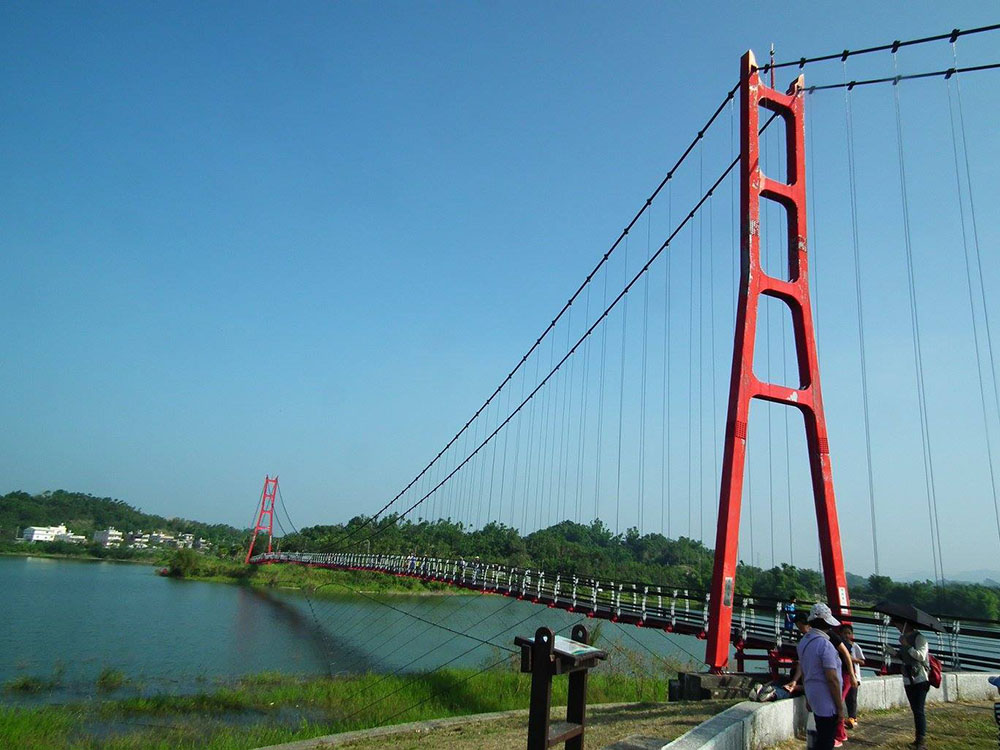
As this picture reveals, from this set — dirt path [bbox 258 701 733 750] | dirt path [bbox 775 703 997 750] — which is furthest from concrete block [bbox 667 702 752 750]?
dirt path [bbox 258 701 733 750]

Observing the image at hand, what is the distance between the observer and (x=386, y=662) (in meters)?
23.5

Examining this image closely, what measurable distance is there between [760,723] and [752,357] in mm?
7003

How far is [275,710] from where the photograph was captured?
14.5 metres

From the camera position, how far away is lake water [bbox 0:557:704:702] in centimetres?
2028

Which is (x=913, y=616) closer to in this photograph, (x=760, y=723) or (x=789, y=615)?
(x=760, y=723)

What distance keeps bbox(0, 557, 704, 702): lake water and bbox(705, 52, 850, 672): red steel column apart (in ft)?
26.5

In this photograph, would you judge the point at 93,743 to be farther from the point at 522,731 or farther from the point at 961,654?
the point at 961,654

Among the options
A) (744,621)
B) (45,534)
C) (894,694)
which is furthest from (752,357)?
(45,534)

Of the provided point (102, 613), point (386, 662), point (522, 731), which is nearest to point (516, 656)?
point (386, 662)

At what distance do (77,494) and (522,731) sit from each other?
158 m

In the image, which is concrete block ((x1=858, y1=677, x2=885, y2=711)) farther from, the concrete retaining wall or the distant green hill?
the distant green hill

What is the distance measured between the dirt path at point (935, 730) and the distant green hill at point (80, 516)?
114164 mm

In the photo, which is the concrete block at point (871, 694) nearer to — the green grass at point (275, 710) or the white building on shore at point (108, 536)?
the green grass at point (275, 710)

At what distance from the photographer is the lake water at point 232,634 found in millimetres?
20281
